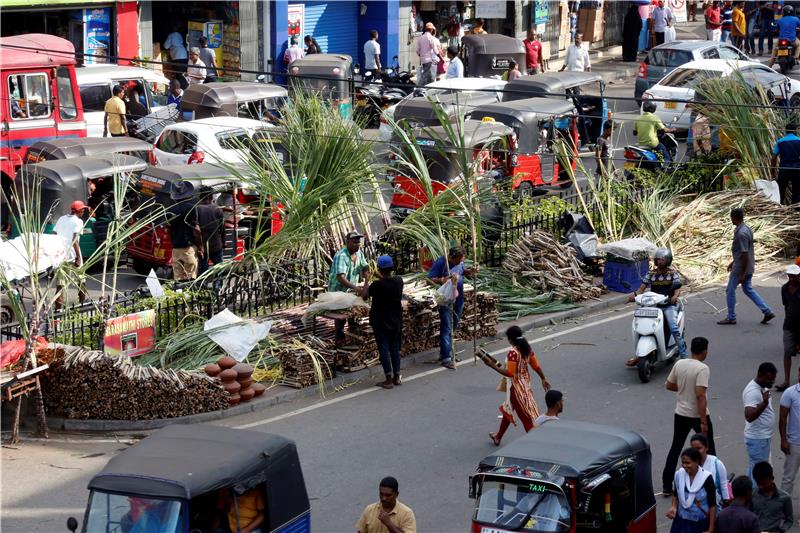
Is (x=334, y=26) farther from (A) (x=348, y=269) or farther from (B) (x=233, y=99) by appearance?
(A) (x=348, y=269)

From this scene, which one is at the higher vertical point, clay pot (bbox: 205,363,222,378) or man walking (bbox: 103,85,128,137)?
man walking (bbox: 103,85,128,137)

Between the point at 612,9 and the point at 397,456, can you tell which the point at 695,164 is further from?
the point at 612,9

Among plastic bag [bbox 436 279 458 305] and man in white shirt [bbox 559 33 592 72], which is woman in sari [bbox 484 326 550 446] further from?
man in white shirt [bbox 559 33 592 72]

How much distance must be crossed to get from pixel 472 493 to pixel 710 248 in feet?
36.8

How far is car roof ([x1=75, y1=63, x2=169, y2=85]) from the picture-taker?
2655 centimetres

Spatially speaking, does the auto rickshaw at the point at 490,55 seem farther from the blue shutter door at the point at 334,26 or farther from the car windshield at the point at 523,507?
the car windshield at the point at 523,507

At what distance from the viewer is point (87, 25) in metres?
31.5

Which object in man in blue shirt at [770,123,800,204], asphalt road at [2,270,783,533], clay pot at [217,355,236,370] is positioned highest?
man in blue shirt at [770,123,800,204]

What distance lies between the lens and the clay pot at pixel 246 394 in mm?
14250

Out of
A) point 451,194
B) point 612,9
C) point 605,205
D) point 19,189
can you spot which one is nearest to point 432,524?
point 451,194

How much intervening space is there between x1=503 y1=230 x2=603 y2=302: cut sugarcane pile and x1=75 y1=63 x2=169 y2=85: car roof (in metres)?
11.7

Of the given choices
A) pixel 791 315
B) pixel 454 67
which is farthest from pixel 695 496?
pixel 454 67

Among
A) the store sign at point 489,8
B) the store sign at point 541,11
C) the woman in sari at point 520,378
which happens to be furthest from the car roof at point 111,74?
the store sign at point 541,11

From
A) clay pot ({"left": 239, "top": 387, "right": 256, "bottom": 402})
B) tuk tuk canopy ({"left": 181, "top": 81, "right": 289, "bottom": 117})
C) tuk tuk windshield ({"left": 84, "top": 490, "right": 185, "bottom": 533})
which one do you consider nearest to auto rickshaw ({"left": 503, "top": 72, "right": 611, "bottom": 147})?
tuk tuk canopy ({"left": 181, "top": 81, "right": 289, "bottom": 117})
